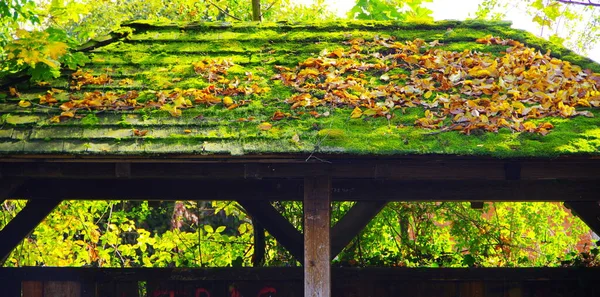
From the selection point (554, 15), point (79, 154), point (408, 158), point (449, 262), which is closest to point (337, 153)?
point (408, 158)

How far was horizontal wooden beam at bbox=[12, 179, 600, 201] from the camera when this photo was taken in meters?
6.43

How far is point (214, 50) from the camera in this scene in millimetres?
7371

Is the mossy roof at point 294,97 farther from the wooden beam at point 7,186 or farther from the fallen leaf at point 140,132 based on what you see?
the wooden beam at point 7,186

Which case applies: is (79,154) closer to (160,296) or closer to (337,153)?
(337,153)

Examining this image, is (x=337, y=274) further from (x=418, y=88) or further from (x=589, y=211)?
(x=589, y=211)

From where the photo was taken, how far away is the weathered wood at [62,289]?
760 cm

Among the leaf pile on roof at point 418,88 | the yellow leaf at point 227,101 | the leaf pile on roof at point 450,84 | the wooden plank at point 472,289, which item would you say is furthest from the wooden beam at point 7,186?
the wooden plank at point 472,289

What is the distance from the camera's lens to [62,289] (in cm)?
761

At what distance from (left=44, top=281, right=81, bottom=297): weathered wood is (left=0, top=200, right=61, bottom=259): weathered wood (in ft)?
2.53

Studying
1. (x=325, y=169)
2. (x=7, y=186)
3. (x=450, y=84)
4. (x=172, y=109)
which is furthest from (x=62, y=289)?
(x=450, y=84)

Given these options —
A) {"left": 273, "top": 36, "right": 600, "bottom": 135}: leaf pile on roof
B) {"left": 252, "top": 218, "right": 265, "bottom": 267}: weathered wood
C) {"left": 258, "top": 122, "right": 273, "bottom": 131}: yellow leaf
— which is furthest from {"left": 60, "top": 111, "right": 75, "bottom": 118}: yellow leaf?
{"left": 252, "top": 218, "right": 265, "bottom": 267}: weathered wood

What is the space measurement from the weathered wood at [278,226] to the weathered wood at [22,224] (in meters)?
1.80

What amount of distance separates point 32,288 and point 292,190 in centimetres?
289

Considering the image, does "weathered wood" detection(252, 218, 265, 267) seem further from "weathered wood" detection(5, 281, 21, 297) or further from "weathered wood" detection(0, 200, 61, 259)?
"weathered wood" detection(0, 200, 61, 259)
